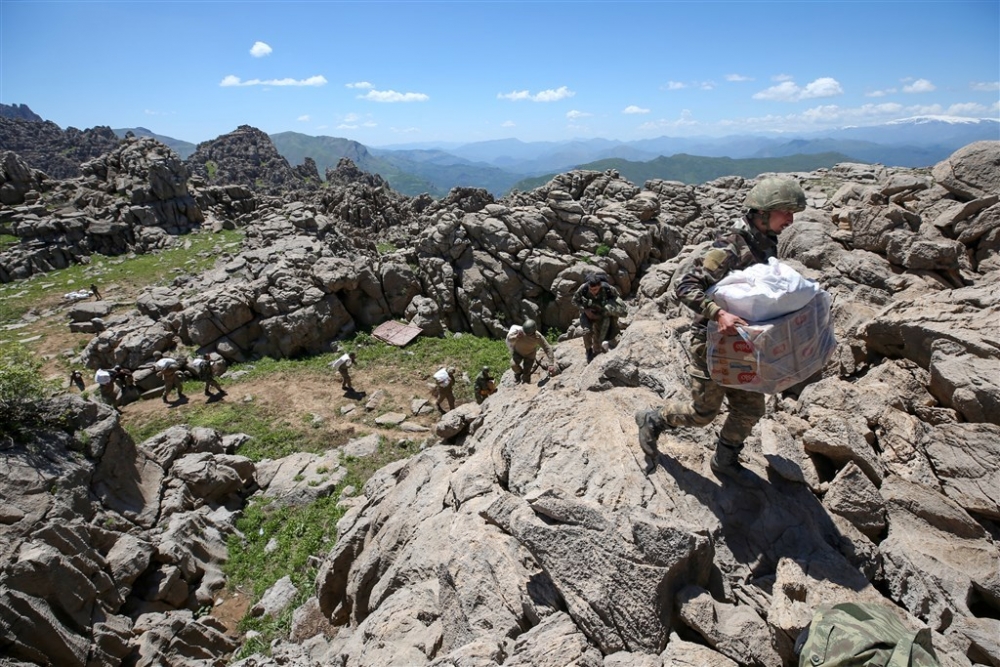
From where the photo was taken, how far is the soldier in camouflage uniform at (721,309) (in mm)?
5707

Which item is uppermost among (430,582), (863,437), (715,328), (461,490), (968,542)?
(715,328)

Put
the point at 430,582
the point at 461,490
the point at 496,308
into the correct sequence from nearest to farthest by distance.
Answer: the point at 430,582, the point at 461,490, the point at 496,308

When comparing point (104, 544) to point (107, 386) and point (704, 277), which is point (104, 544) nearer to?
point (107, 386)

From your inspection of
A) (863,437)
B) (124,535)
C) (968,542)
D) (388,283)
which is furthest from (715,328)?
(388,283)

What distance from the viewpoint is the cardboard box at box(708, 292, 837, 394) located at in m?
5.14

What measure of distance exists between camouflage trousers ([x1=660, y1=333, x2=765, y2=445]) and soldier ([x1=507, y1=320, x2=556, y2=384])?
27.6ft

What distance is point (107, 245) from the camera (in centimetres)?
4659

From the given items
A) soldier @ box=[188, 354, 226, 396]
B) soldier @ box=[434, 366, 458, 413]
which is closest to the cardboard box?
soldier @ box=[434, 366, 458, 413]

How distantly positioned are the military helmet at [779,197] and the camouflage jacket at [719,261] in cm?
34

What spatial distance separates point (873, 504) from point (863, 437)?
116cm

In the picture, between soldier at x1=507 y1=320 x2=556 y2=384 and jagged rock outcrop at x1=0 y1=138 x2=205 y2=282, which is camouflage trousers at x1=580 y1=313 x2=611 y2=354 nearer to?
soldier at x1=507 y1=320 x2=556 y2=384

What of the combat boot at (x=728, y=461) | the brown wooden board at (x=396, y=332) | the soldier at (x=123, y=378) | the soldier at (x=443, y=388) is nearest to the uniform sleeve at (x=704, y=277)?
the combat boot at (x=728, y=461)

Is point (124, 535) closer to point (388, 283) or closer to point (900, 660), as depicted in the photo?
point (900, 660)

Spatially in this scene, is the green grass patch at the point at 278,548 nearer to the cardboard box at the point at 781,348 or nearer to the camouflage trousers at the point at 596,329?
the camouflage trousers at the point at 596,329
